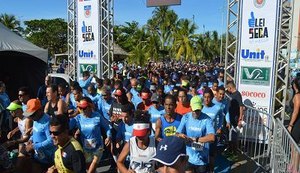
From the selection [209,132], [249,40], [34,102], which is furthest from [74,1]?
[209,132]

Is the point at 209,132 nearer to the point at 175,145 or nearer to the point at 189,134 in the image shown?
the point at 189,134

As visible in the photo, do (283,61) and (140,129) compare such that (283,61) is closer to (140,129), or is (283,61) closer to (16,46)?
(140,129)

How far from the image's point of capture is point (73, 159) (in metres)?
3.79

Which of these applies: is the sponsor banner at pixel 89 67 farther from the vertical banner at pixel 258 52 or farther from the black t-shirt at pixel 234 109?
the black t-shirt at pixel 234 109

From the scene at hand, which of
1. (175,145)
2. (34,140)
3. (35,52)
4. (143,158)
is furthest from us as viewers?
(35,52)

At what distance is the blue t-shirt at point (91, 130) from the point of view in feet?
18.3

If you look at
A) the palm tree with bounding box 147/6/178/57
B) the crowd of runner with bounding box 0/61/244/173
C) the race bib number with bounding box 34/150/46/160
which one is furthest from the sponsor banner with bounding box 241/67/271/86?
the palm tree with bounding box 147/6/178/57

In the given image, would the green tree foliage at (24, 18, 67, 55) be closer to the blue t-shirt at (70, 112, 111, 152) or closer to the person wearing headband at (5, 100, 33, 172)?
the person wearing headband at (5, 100, 33, 172)

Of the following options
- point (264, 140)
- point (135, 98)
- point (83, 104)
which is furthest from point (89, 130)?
point (264, 140)

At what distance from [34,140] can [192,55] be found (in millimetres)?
43404

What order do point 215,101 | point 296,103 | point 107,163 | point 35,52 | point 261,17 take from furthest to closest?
point 35,52 → point 261,17 → point 107,163 → point 215,101 → point 296,103

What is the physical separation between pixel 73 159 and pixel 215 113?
3576 mm

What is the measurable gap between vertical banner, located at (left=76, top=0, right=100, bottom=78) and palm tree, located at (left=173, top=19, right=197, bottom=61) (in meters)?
33.4

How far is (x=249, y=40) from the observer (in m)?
9.27
